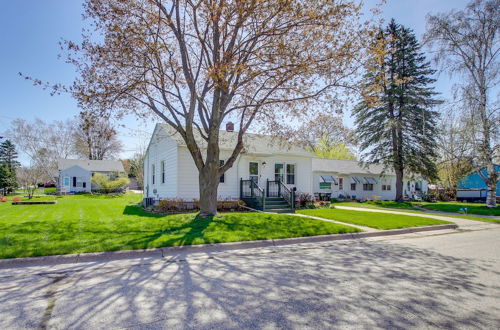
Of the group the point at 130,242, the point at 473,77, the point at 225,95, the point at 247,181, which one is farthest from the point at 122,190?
the point at 473,77

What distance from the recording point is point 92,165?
1634 inches

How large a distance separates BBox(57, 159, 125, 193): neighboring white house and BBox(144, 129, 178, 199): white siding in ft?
71.9

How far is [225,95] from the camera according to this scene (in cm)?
1151

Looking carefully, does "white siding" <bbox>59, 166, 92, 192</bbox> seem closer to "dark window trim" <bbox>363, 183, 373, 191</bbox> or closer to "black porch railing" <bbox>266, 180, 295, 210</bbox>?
"black porch railing" <bbox>266, 180, 295, 210</bbox>

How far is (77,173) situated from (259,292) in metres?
41.9

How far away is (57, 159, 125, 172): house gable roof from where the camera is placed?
39781 mm

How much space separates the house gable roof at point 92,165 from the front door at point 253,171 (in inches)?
1222

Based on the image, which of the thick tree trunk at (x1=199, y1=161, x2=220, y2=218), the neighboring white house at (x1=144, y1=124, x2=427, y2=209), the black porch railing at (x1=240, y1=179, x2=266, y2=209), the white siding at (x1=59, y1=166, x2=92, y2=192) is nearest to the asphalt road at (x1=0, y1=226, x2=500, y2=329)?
the thick tree trunk at (x1=199, y1=161, x2=220, y2=218)

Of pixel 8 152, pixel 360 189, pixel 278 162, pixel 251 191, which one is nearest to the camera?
pixel 251 191

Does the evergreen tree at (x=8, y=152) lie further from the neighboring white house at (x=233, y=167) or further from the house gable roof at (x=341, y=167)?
A: the house gable roof at (x=341, y=167)

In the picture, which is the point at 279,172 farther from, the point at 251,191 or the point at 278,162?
the point at 251,191

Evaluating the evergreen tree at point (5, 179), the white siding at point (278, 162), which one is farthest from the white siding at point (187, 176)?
the evergreen tree at point (5, 179)

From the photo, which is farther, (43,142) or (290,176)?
(43,142)

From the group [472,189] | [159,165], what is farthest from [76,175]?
[472,189]
